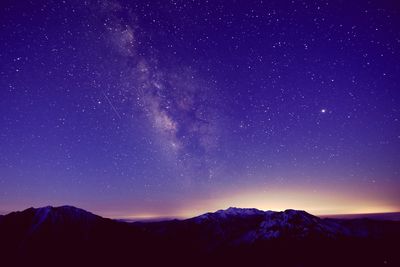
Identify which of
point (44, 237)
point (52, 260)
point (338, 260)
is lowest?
point (338, 260)

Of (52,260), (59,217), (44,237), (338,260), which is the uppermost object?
(59,217)

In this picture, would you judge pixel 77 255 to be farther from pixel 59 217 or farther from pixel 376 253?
pixel 376 253

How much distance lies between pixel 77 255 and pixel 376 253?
17243 centimetres

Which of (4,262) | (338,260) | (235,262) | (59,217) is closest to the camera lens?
(4,262)

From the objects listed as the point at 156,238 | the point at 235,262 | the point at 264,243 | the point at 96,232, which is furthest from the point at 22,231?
the point at 264,243

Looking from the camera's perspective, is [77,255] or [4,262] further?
[77,255]

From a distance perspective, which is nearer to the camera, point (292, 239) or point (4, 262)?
point (4, 262)

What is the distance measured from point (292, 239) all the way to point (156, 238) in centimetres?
9339

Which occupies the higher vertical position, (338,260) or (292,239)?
(292,239)

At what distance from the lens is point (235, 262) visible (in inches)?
6683

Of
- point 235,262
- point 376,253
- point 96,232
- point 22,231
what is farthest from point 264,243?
point 22,231

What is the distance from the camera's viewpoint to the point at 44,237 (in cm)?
12131

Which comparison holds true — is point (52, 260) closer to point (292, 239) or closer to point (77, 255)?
point (77, 255)

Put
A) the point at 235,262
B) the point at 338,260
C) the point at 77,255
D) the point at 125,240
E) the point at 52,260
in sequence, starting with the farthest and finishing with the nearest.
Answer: the point at 235,262
the point at 338,260
the point at 125,240
the point at 77,255
the point at 52,260
